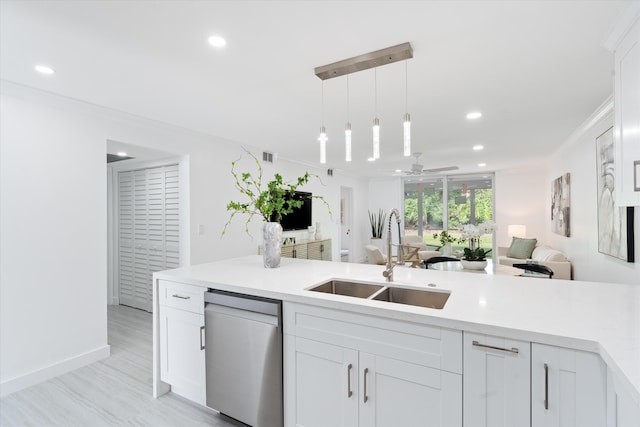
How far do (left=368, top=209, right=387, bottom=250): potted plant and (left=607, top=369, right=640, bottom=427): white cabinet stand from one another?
747cm

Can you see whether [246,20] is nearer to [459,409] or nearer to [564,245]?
[459,409]

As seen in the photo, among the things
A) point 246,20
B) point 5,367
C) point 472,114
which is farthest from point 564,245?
point 5,367

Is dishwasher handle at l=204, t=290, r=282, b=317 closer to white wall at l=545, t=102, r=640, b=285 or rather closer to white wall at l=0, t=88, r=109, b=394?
white wall at l=0, t=88, r=109, b=394

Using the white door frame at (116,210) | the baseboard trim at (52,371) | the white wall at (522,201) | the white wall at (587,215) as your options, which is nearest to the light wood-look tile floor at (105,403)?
the baseboard trim at (52,371)

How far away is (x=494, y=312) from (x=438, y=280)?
59cm

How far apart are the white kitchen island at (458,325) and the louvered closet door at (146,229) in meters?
2.10

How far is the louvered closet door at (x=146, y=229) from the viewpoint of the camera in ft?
13.0

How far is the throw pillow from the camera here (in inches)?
224

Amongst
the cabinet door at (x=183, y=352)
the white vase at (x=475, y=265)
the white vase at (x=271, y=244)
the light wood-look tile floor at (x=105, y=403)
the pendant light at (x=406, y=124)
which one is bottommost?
the light wood-look tile floor at (x=105, y=403)

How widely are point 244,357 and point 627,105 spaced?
8.27 ft

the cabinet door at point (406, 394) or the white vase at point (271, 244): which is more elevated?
the white vase at point (271, 244)

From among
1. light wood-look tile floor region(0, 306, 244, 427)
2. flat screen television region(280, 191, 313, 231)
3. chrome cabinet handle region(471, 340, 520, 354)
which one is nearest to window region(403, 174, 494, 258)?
flat screen television region(280, 191, 313, 231)

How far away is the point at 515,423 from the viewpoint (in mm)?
1162

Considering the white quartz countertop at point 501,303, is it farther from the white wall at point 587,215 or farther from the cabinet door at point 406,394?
the white wall at point 587,215
